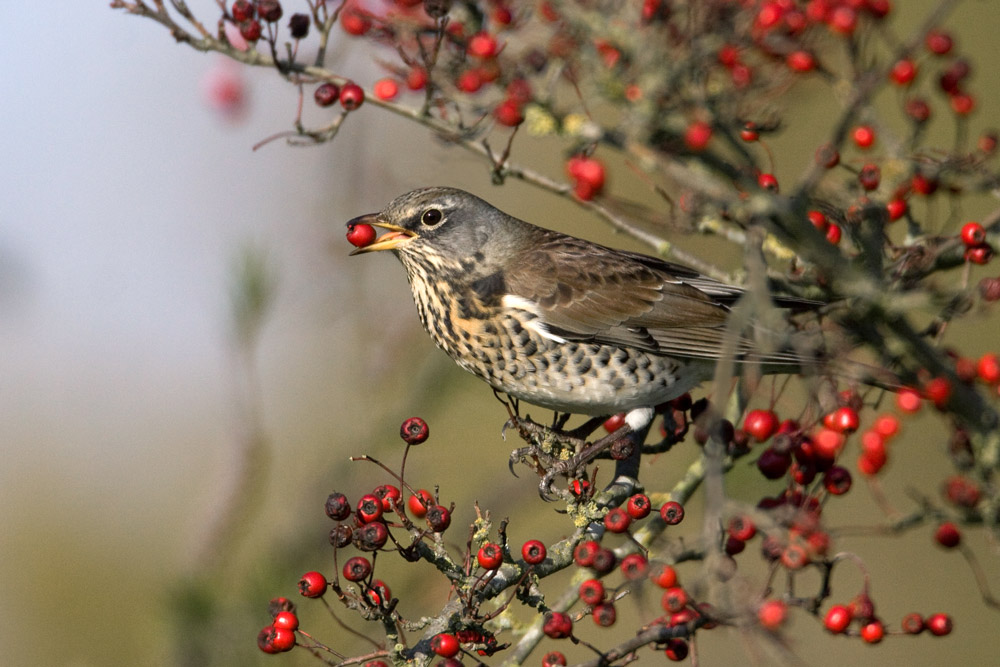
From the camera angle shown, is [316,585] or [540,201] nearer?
[316,585]

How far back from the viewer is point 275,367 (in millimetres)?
7434

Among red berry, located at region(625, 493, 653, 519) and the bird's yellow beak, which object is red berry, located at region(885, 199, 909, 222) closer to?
red berry, located at region(625, 493, 653, 519)

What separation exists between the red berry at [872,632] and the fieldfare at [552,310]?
1.06 meters

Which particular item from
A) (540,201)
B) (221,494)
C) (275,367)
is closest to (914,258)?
(221,494)

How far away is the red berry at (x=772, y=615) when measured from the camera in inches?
73.3

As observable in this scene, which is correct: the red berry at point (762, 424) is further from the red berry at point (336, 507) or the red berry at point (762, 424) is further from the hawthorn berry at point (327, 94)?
the hawthorn berry at point (327, 94)

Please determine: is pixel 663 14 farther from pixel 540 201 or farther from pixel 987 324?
pixel 540 201

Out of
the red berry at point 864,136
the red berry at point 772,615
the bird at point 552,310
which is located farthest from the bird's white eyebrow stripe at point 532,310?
the red berry at point 772,615

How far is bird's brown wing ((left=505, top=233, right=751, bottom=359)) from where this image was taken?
11.3ft

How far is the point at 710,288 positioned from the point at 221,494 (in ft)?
6.40

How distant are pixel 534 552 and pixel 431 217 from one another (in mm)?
1554

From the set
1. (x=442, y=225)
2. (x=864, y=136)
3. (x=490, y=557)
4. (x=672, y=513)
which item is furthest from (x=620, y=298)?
(x=490, y=557)

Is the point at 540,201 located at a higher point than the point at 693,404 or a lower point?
lower

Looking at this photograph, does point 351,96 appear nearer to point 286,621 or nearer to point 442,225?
point 442,225
